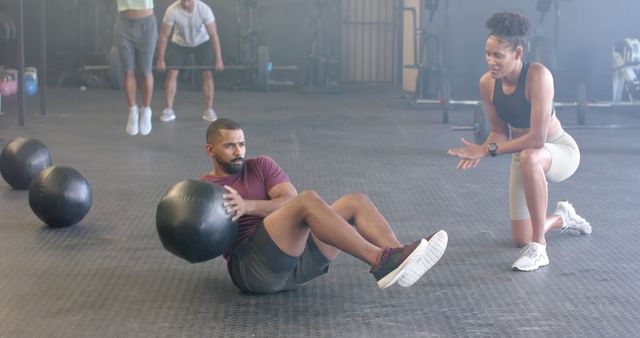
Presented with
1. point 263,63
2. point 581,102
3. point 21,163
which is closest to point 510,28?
point 21,163

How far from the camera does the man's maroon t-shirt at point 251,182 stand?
2.83 meters

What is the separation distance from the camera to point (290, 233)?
2.64 m

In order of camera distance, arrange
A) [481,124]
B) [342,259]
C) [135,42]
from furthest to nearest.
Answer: [135,42], [481,124], [342,259]

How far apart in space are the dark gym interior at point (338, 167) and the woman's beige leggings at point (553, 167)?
17cm

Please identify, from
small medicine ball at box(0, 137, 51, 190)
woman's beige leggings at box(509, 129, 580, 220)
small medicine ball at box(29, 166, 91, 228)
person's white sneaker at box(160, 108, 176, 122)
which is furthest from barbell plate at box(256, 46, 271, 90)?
woman's beige leggings at box(509, 129, 580, 220)

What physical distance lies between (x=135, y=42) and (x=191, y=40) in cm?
123

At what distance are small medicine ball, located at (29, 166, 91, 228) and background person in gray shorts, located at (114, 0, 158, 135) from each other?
2.37 metres

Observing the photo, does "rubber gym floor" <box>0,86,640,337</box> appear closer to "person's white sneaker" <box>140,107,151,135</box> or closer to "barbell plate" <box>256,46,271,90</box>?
"person's white sneaker" <box>140,107,151,135</box>

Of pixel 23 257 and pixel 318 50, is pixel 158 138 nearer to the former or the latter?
pixel 23 257

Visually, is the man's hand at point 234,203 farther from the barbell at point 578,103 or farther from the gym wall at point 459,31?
the gym wall at point 459,31

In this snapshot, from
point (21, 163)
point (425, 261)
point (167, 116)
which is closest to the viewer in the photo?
point (425, 261)

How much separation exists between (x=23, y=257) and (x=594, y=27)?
6856 mm

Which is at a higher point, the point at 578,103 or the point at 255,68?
the point at 255,68

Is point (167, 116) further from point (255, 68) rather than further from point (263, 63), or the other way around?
point (255, 68)
